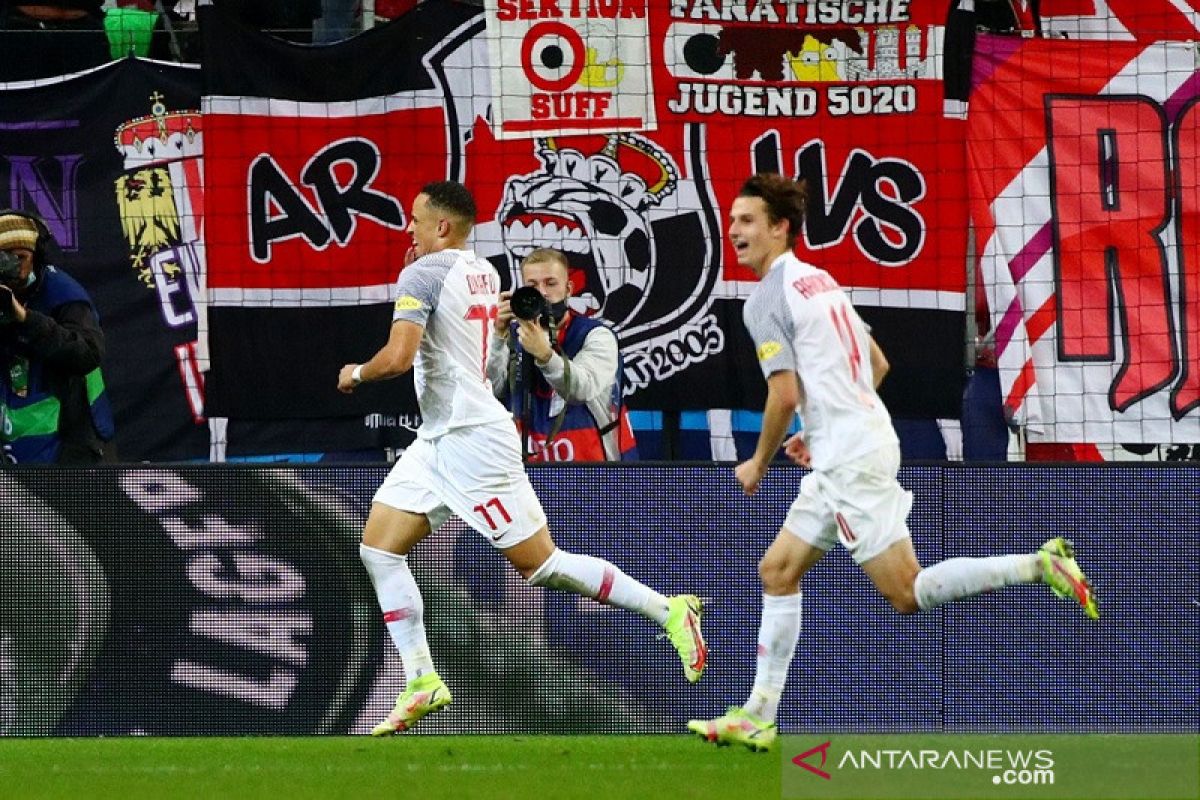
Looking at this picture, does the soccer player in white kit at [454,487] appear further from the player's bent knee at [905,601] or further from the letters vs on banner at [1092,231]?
the letters vs on banner at [1092,231]

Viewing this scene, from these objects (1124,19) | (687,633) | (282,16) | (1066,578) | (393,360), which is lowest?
(687,633)

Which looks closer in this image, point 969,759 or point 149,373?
point 969,759

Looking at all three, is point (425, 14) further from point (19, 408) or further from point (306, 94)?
point (19, 408)

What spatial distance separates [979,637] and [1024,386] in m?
1.99

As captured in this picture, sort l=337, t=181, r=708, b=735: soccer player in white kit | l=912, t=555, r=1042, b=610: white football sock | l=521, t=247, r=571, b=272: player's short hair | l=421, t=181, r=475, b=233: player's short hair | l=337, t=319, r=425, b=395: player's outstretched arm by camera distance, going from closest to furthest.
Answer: l=912, t=555, r=1042, b=610: white football sock, l=337, t=319, r=425, b=395: player's outstretched arm, l=337, t=181, r=708, b=735: soccer player in white kit, l=421, t=181, r=475, b=233: player's short hair, l=521, t=247, r=571, b=272: player's short hair

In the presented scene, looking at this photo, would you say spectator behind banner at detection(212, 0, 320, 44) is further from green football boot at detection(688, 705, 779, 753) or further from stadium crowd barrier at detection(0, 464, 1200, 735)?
green football boot at detection(688, 705, 779, 753)

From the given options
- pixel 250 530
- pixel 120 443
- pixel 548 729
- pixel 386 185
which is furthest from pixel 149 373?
pixel 548 729

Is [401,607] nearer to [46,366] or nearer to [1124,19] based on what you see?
[46,366]

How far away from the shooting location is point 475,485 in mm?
7055

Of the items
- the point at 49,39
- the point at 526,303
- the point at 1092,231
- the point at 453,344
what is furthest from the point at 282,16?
the point at 1092,231

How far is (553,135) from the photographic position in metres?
9.45

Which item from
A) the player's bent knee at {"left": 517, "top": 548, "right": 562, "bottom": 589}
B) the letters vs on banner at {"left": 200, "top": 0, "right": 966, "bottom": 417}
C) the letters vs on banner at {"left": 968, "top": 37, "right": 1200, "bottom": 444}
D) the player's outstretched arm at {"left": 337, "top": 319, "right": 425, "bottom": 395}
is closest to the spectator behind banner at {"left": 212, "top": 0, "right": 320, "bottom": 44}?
the letters vs on banner at {"left": 200, "top": 0, "right": 966, "bottom": 417}

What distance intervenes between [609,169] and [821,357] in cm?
345

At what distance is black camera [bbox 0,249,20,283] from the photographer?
7.68 m
